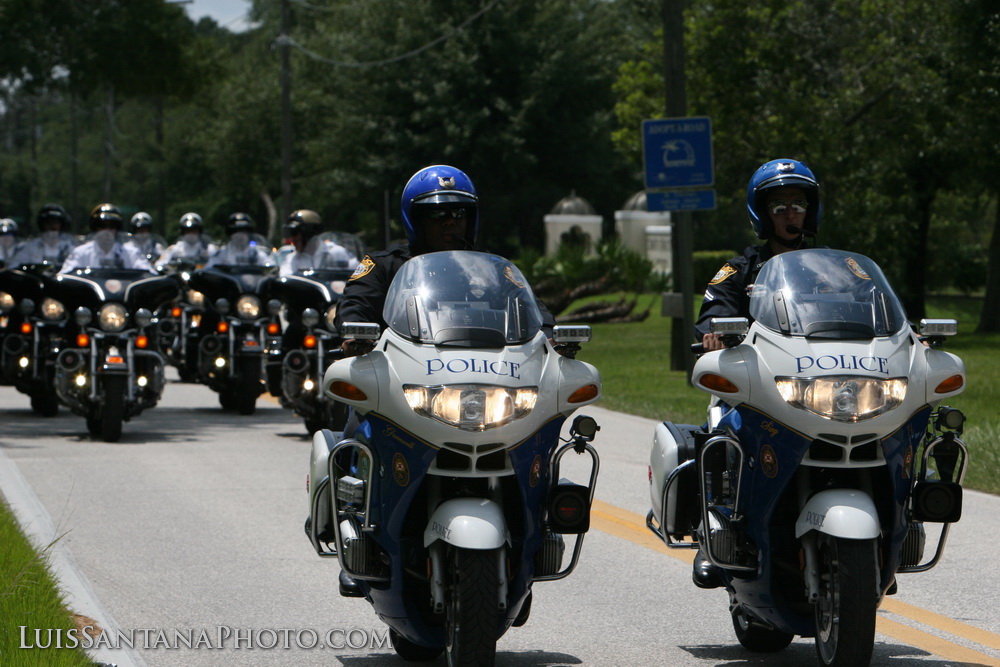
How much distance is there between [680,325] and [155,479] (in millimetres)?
11125

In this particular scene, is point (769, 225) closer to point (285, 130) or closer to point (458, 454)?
point (458, 454)

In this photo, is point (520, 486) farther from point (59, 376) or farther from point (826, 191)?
point (826, 191)

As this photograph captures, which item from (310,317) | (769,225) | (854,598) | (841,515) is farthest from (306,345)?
(854,598)

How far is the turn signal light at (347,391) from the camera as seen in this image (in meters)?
5.61

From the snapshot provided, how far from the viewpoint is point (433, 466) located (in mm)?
5586

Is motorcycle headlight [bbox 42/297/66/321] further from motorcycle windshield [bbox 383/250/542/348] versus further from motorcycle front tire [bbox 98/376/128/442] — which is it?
motorcycle windshield [bbox 383/250/542/348]

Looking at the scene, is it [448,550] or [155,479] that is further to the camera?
[155,479]

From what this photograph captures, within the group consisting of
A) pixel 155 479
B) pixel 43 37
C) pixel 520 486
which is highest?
pixel 43 37

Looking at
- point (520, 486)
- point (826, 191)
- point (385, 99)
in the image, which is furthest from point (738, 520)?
point (385, 99)

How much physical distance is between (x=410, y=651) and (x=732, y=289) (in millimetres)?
1937

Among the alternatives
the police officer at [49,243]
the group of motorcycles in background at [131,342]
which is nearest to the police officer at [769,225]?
the group of motorcycles in background at [131,342]

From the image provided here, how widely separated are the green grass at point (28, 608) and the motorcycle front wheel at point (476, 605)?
1.34 metres

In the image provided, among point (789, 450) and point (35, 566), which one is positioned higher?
point (789, 450)

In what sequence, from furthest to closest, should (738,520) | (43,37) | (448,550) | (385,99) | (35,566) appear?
(385,99)
(43,37)
(35,566)
(738,520)
(448,550)
